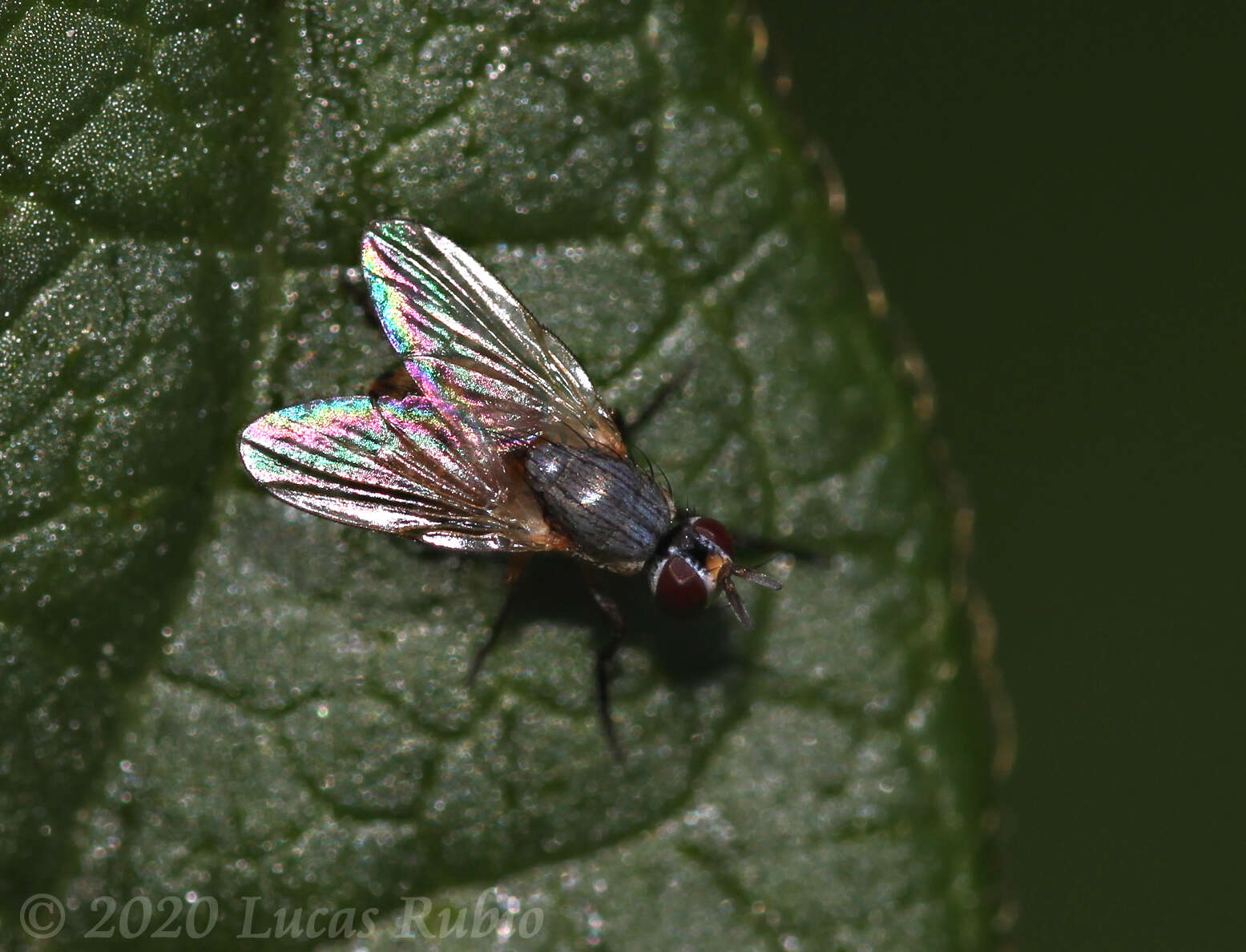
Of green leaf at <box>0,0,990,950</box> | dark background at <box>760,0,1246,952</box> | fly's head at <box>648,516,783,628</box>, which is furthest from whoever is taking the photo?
dark background at <box>760,0,1246,952</box>

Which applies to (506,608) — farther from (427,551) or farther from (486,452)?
(486,452)

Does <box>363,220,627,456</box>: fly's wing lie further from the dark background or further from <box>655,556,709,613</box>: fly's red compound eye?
the dark background

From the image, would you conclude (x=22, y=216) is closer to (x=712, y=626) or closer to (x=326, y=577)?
(x=326, y=577)

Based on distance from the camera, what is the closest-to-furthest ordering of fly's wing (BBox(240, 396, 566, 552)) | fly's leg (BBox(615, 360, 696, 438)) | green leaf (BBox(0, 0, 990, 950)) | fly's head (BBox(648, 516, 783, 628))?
green leaf (BBox(0, 0, 990, 950)) → fly's wing (BBox(240, 396, 566, 552)) → fly's head (BBox(648, 516, 783, 628)) → fly's leg (BBox(615, 360, 696, 438))

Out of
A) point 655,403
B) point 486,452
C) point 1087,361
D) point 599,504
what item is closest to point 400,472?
point 486,452

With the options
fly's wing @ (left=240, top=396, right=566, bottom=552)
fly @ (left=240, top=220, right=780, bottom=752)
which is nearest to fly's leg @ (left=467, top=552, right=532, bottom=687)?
fly @ (left=240, top=220, right=780, bottom=752)

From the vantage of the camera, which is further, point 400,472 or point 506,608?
point 506,608
